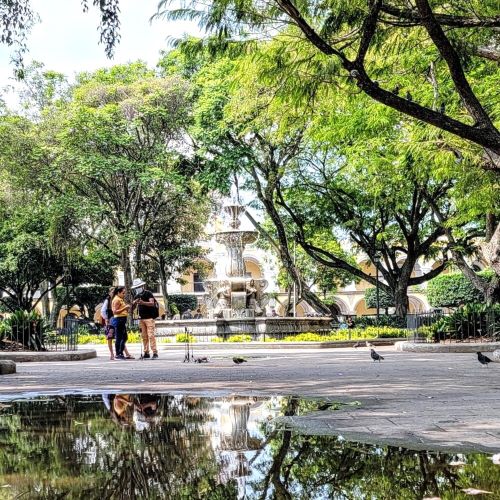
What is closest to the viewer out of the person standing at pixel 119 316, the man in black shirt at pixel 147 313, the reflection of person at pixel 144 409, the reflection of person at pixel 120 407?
the reflection of person at pixel 144 409

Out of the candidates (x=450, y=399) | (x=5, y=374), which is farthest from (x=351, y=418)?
(x=5, y=374)

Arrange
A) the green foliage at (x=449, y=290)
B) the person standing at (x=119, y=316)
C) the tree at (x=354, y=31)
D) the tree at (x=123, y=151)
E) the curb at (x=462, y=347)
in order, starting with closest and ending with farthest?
the tree at (x=354, y=31) → the person standing at (x=119, y=316) → the curb at (x=462, y=347) → the tree at (x=123, y=151) → the green foliage at (x=449, y=290)

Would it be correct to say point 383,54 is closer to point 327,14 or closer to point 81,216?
point 327,14

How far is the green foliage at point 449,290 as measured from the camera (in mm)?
51188

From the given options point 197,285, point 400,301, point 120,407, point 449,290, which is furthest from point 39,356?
point 197,285

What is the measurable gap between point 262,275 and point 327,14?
4849 centimetres

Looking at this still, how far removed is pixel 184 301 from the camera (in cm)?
5759

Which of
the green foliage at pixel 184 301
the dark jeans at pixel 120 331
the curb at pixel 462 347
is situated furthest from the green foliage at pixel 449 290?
the dark jeans at pixel 120 331

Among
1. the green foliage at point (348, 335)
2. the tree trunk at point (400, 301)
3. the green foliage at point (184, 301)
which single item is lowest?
the green foliage at point (348, 335)

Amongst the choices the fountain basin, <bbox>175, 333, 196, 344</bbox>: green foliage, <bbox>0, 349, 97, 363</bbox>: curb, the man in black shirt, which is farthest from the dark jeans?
the fountain basin

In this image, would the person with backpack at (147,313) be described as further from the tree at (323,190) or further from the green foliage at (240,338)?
the tree at (323,190)

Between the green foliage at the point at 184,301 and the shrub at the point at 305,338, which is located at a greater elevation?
the green foliage at the point at 184,301

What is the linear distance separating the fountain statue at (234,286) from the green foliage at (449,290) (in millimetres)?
25925

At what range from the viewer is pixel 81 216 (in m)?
31.8
